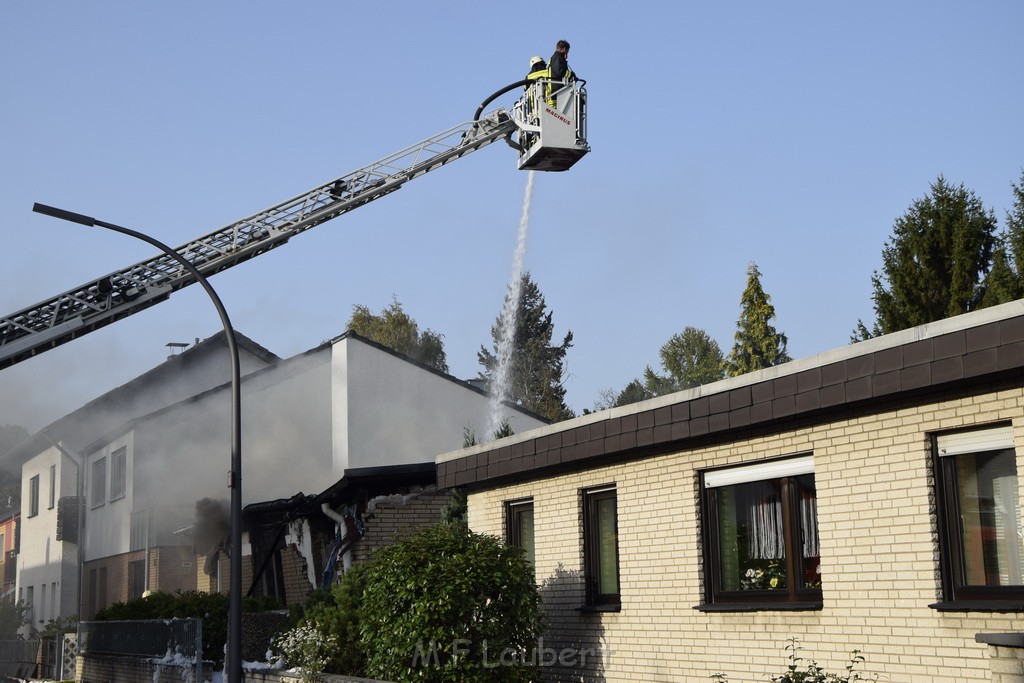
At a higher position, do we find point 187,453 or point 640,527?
point 187,453

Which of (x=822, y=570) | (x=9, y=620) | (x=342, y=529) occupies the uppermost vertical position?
(x=342, y=529)

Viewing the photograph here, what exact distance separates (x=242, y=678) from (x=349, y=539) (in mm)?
6046

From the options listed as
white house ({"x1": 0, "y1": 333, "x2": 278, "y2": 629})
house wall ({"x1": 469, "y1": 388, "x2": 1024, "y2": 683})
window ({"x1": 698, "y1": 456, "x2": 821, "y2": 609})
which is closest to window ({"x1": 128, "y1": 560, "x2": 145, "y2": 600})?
white house ({"x1": 0, "y1": 333, "x2": 278, "y2": 629})

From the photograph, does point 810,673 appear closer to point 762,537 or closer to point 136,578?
point 762,537

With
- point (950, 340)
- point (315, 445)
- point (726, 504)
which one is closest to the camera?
point (950, 340)

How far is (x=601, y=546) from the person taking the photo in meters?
13.6

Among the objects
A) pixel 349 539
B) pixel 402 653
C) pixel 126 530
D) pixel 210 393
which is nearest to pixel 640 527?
pixel 402 653

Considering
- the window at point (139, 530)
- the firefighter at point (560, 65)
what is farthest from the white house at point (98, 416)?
the firefighter at point (560, 65)

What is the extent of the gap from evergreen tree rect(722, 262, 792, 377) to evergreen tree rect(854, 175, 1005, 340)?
2753cm

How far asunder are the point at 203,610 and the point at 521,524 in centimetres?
740

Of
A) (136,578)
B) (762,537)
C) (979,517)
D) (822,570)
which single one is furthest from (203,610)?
(136,578)

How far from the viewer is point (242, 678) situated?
49.2 ft

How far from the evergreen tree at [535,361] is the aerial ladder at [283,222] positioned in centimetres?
4751

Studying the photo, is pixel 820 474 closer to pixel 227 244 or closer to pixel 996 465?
pixel 996 465
